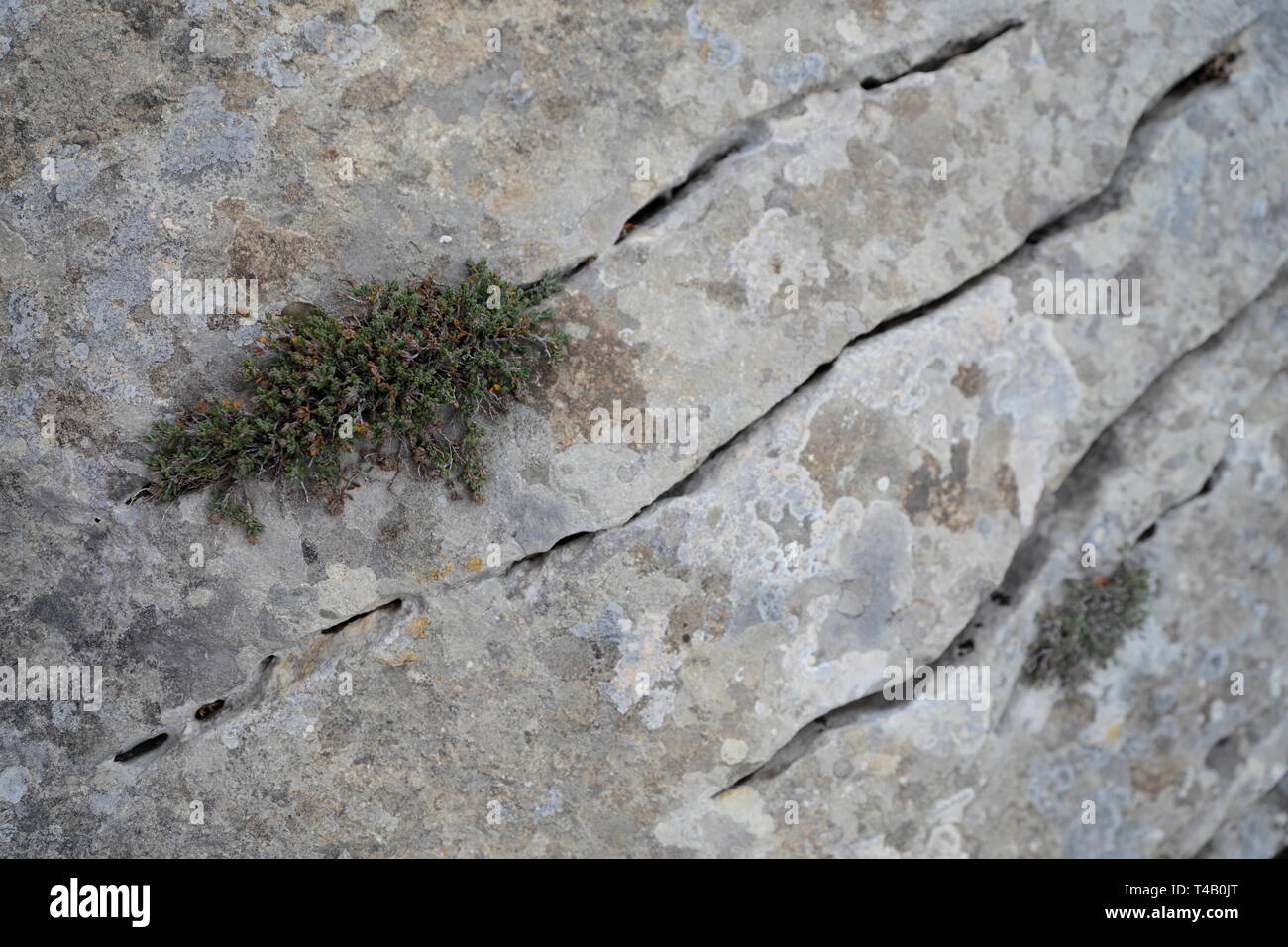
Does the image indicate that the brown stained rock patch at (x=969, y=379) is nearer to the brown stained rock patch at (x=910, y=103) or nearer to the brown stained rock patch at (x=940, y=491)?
the brown stained rock patch at (x=940, y=491)

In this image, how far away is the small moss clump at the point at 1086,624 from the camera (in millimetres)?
8672

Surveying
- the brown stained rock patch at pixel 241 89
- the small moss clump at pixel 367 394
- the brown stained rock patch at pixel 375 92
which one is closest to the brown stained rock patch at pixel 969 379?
the small moss clump at pixel 367 394

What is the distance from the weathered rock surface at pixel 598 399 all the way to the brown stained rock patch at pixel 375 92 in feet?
0.19

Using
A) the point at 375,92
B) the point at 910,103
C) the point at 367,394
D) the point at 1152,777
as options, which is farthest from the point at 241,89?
the point at 1152,777

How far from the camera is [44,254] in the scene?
22.7ft

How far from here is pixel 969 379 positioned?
798 cm

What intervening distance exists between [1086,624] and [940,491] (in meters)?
2.20

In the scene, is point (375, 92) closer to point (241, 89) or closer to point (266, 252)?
point (241, 89)

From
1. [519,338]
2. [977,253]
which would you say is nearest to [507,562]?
[519,338]

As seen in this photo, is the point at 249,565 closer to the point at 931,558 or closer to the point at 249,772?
the point at 249,772

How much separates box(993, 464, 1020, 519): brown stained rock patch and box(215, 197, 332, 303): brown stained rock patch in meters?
5.97

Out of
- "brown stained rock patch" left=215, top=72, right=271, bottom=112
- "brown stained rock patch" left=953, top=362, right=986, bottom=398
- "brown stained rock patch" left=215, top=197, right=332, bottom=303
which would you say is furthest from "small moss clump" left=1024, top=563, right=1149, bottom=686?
"brown stained rock patch" left=215, top=72, right=271, bottom=112

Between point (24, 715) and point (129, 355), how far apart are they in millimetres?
3050

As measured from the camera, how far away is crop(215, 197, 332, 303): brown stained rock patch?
7.04m
